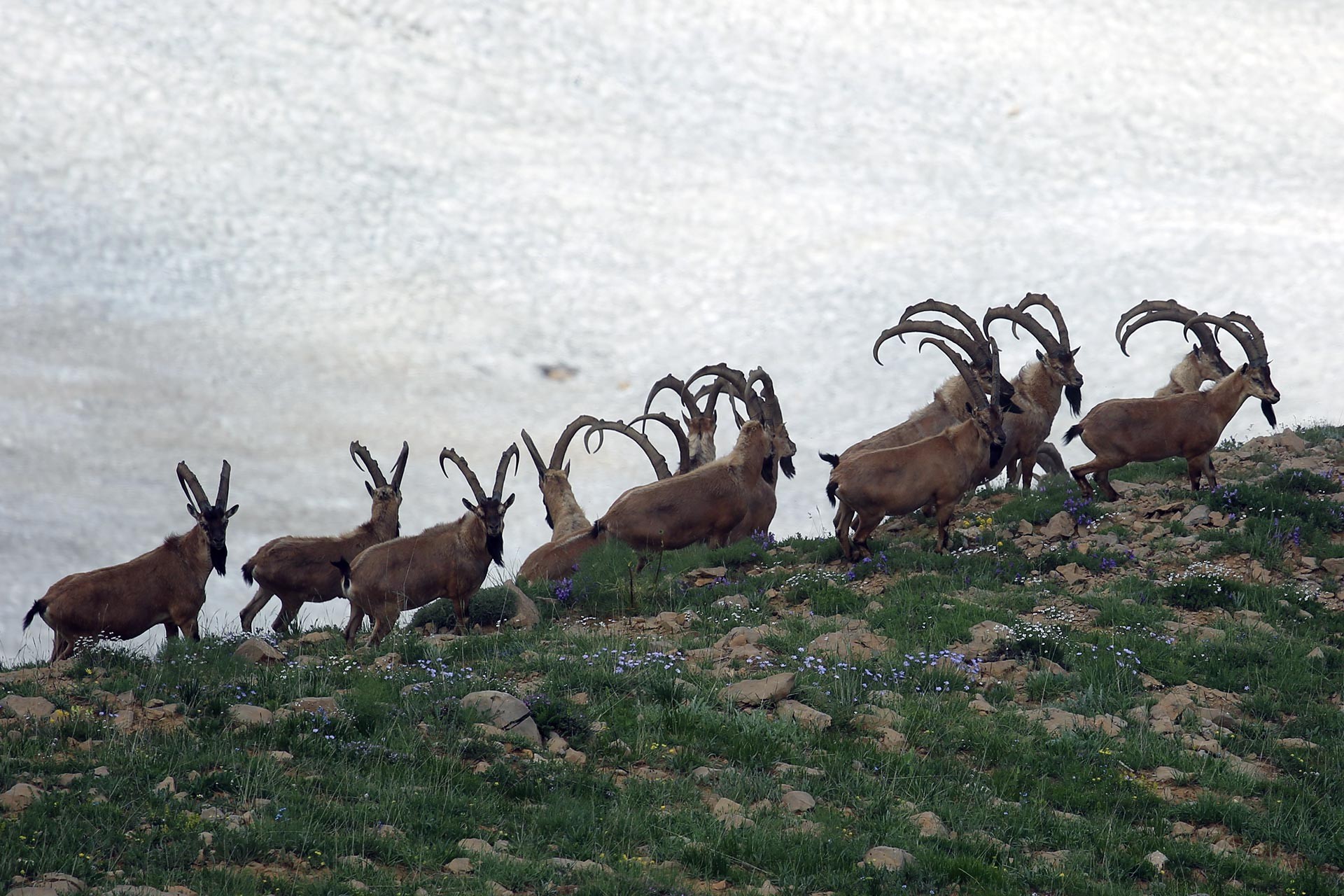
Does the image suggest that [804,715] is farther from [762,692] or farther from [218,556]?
[218,556]

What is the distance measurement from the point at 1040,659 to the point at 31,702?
25.6ft

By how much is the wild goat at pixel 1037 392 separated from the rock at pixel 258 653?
10.5 metres

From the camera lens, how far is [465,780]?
7.63 m

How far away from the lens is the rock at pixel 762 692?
30.7ft

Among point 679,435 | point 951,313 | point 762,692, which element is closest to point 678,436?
point 679,435

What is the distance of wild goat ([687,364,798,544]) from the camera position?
16859 mm

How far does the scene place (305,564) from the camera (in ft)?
50.1

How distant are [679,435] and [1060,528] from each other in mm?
8050

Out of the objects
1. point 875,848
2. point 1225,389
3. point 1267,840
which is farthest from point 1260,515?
point 875,848

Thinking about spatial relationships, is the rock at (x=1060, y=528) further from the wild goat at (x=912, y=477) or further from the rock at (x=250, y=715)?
the rock at (x=250, y=715)

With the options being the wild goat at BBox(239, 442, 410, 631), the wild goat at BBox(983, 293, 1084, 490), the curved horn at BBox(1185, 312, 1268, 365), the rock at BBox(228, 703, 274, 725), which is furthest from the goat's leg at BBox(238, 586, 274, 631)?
the curved horn at BBox(1185, 312, 1268, 365)

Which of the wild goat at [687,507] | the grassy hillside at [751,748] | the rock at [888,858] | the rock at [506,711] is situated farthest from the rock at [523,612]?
the rock at [888,858]

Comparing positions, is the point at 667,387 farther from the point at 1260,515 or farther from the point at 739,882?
the point at 739,882

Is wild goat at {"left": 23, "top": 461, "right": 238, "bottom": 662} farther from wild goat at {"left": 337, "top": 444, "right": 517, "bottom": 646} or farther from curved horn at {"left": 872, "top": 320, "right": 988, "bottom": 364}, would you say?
curved horn at {"left": 872, "top": 320, "right": 988, "bottom": 364}
